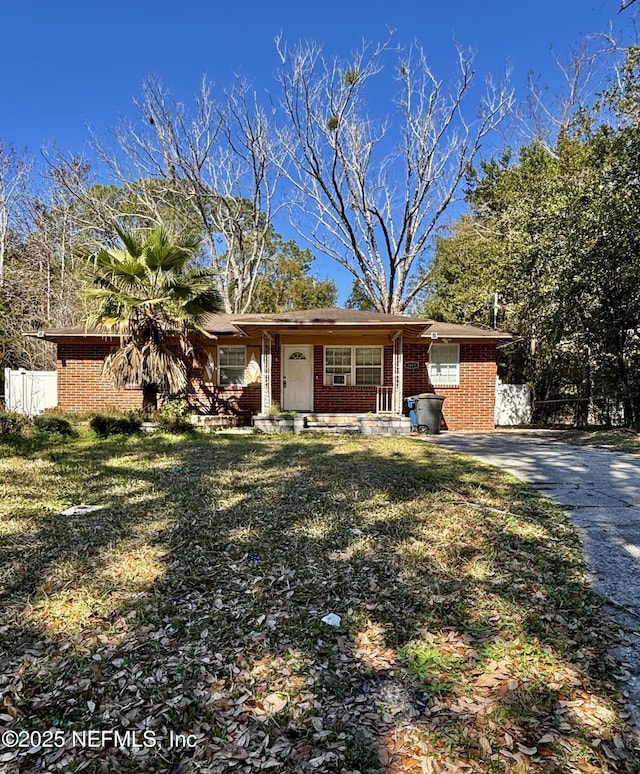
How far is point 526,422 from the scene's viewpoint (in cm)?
1446

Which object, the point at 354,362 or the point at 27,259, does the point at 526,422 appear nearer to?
the point at 354,362

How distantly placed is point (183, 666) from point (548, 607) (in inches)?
76.1

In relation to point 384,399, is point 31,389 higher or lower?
higher

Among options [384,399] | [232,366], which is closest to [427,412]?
[384,399]

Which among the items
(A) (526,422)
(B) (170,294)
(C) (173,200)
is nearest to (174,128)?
(C) (173,200)

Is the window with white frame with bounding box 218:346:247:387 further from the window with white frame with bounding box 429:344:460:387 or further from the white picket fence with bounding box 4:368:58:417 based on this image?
the window with white frame with bounding box 429:344:460:387

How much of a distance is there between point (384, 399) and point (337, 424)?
2037 mm

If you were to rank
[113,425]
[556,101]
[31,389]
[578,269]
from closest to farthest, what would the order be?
[113,425]
[578,269]
[31,389]
[556,101]

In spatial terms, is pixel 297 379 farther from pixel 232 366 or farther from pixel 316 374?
pixel 232 366

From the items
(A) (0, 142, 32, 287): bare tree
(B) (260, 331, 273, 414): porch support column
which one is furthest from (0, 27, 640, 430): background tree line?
(B) (260, 331, 273, 414): porch support column

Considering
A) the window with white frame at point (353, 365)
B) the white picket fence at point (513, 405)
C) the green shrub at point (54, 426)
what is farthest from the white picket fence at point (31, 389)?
the white picket fence at point (513, 405)

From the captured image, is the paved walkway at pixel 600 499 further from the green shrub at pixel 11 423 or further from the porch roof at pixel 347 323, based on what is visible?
the green shrub at pixel 11 423

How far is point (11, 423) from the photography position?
859 centimetres

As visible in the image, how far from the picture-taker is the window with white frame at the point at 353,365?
12.8 m
